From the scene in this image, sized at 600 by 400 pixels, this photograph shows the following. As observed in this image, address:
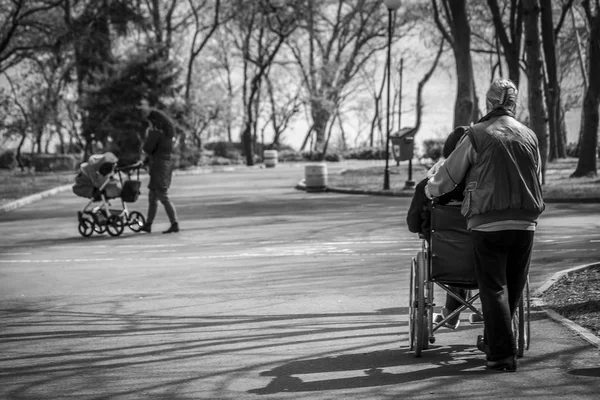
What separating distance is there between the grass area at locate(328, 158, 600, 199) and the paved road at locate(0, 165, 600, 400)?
638cm

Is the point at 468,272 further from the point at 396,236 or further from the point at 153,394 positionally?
the point at 396,236

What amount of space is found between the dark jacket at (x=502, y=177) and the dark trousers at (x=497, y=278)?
0.11 m

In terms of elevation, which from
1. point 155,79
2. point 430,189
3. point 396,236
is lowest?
point 396,236

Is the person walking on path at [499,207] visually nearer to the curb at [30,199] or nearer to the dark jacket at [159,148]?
the dark jacket at [159,148]

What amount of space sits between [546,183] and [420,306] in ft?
75.8

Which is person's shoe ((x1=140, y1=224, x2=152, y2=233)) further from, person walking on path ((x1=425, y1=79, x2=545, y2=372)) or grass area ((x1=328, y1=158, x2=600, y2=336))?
person walking on path ((x1=425, y1=79, x2=545, y2=372))

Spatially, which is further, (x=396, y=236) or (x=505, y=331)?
(x=396, y=236)

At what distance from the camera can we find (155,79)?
48938 mm

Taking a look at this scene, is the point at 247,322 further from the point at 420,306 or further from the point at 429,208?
the point at 429,208

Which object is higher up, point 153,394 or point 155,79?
point 155,79

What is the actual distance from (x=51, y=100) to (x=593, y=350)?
193ft

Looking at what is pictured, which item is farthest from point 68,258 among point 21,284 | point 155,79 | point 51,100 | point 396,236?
point 51,100

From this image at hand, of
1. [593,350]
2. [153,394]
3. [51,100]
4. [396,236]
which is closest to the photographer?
[153,394]

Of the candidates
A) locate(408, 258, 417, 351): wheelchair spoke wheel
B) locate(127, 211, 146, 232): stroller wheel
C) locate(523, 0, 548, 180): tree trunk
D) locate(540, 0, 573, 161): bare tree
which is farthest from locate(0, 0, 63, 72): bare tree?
locate(408, 258, 417, 351): wheelchair spoke wheel
